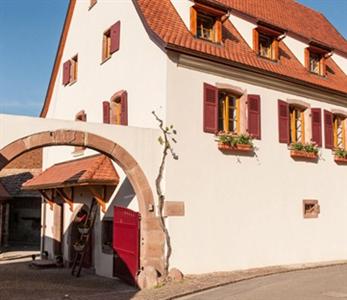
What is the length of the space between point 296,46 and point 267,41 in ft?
5.43

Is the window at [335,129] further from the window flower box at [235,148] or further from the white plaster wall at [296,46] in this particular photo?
the window flower box at [235,148]

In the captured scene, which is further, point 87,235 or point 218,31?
point 87,235

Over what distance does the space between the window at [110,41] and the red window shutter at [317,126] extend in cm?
652

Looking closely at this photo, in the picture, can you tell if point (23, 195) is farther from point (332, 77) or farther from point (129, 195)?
point (332, 77)

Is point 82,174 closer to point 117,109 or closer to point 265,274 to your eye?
point 117,109

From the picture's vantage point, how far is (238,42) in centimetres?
1480

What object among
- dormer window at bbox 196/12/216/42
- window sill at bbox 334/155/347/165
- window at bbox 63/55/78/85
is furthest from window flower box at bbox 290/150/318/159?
window at bbox 63/55/78/85

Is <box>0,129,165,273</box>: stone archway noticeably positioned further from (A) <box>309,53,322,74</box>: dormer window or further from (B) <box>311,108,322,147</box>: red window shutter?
(A) <box>309,53,322,74</box>: dormer window

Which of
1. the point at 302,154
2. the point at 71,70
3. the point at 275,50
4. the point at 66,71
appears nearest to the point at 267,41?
the point at 275,50

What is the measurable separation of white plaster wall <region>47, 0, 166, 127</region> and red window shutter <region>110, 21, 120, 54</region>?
7.1 inches

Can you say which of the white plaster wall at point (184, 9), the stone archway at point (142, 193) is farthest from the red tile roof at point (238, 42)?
the stone archway at point (142, 193)

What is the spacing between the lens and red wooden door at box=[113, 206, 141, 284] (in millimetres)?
11969

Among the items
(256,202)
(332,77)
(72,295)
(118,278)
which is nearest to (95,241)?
(118,278)

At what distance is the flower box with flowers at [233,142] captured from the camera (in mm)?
12977
